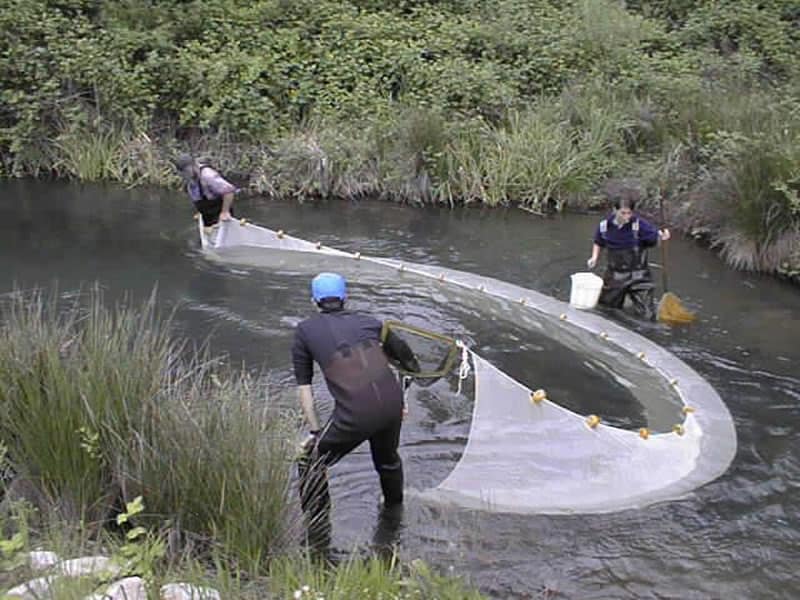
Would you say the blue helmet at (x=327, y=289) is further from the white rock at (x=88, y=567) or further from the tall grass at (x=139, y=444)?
the white rock at (x=88, y=567)

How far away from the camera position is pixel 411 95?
17062mm

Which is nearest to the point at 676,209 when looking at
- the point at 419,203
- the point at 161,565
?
the point at 419,203

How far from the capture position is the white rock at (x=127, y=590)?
4262 millimetres

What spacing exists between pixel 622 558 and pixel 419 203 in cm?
991

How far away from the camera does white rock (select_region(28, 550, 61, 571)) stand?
177 inches

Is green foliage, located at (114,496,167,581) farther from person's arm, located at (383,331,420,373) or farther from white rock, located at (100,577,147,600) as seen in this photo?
person's arm, located at (383,331,420,373)

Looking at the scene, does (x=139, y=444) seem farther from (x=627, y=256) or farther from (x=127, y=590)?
(x=627, y=256)

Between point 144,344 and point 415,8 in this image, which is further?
point 415,8

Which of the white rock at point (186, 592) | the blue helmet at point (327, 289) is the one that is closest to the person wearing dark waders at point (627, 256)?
the blue helmet at point (327, 289)

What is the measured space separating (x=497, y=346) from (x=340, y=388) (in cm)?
442

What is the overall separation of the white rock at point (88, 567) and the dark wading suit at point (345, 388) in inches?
66.2

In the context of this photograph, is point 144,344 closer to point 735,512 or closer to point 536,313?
point 735,512

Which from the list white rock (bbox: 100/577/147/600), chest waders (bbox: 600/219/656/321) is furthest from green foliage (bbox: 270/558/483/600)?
chest waders (bbox: 600/219/656/321)

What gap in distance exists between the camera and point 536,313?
1080 cm
